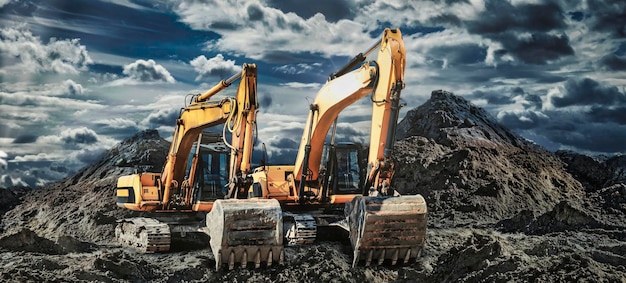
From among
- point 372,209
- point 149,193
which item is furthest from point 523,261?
point 149,193

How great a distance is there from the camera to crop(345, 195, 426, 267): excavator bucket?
870 centimetres

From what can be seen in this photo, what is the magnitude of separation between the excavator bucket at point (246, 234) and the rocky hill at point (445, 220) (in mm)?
182

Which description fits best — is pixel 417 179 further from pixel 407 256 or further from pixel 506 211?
pixel 407 256

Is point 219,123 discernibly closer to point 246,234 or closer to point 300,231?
point 300,231

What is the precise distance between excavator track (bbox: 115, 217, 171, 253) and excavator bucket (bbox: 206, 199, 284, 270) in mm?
1788

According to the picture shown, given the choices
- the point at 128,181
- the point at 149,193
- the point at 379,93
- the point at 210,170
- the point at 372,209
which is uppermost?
the point at 379,93

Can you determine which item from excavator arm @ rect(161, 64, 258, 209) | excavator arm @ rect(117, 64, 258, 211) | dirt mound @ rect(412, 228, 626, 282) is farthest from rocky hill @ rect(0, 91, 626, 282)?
excavator arm @ rect(161, 64, 258, 209)

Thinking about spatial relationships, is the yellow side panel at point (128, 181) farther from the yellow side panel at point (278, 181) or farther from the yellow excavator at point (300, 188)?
the yellow side panel at point (278, 181)

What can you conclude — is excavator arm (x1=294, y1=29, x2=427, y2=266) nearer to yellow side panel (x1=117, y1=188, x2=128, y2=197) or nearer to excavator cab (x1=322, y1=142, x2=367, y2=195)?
excavator cab (x1=322, y1=142, x2=367, y2=195)

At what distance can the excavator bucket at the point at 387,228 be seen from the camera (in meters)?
8.70

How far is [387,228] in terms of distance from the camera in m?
8.77

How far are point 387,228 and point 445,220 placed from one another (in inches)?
253

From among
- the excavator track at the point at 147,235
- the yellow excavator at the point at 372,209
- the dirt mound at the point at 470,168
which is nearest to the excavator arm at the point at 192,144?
the excavator track at the point at 147,235

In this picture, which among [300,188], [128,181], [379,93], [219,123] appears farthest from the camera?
[128,181]
